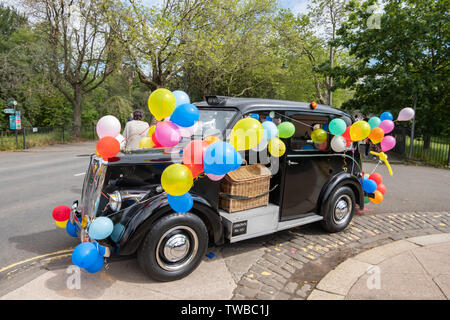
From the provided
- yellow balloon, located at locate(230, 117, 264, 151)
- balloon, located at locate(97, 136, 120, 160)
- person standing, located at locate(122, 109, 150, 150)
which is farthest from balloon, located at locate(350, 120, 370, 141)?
balloon, located at locate(97, 136, 120, 160)

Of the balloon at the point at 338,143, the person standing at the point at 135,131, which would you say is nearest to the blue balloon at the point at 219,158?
the person standing at the point at 135,131

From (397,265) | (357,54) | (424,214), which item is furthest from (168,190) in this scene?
(357,54)

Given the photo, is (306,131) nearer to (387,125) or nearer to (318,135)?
(318,135)

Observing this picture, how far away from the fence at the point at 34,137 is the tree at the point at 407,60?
1789cm

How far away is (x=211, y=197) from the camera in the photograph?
3416mm

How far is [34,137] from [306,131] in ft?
59.3

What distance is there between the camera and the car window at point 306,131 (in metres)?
3.98

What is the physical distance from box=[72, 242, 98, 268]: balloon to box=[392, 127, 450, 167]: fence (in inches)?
541

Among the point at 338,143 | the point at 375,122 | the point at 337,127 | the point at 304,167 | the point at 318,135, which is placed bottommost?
the point at 304,167

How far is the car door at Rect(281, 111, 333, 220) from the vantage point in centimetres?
391

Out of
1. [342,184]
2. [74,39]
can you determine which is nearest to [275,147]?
[342,184]

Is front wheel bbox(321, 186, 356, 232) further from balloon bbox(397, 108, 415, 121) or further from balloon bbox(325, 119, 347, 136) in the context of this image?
balloon bbox(397, 108, 415, 121)

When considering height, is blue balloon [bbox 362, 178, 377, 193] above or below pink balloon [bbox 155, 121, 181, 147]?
below

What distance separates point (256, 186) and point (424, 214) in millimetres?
4136
